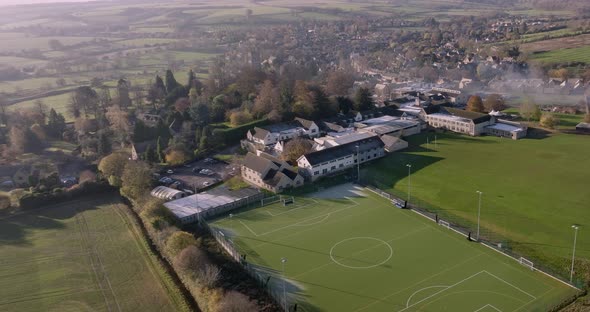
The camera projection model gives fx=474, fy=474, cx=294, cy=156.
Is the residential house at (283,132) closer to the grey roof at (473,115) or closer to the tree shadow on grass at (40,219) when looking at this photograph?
the grey roof at (473,115)

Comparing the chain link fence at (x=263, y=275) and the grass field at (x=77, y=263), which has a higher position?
the chain link fence at (x=263, y=275)

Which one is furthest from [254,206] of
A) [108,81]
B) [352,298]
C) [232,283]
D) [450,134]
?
[108,81]

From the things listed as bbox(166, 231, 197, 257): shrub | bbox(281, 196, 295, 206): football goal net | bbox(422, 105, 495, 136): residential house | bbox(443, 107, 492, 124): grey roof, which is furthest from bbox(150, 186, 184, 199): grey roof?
bbox(443, 107, 492, 124): grey roof

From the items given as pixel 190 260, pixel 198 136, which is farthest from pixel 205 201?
pixel 198 136

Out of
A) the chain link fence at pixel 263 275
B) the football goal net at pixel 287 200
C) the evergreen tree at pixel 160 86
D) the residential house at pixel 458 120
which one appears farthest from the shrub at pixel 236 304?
the evergreen tree at pixel 160 86

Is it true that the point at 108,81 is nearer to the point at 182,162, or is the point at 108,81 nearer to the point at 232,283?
the point at 182,162

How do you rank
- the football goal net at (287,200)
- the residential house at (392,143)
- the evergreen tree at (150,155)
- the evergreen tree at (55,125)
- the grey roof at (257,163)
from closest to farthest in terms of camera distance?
the football goal net at (287,200), the grey roof at (257,163), the residential house at (392,143), the evergreen tree at (150,155), the evergreen tree at (55,125)
